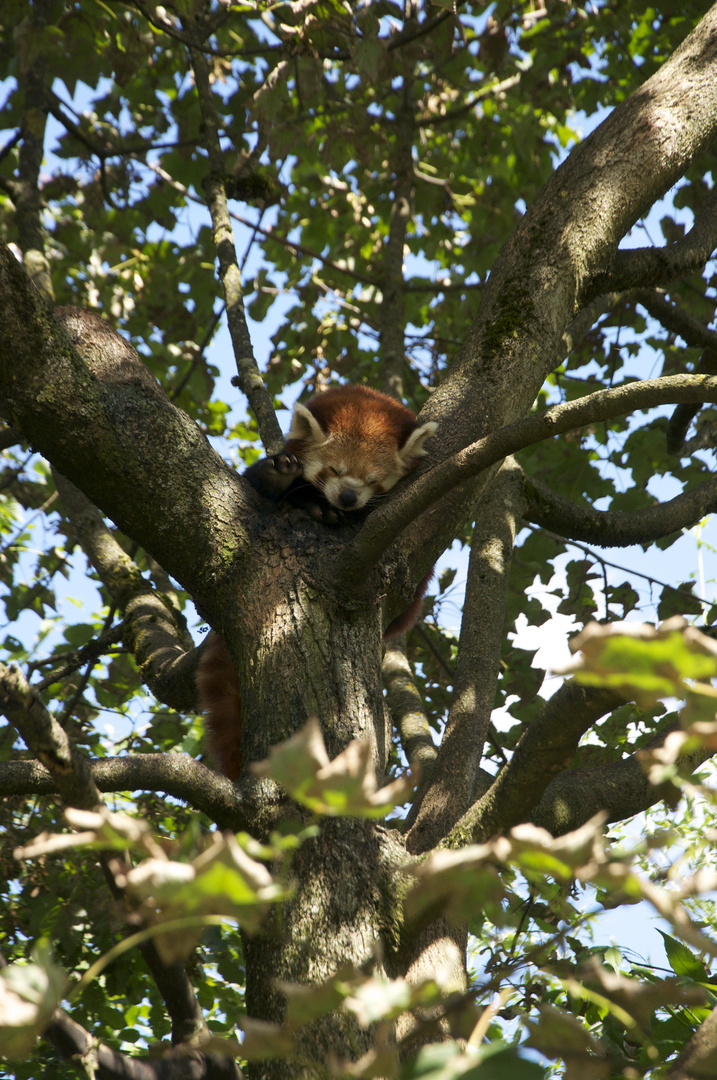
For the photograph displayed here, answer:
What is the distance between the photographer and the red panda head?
12.6ft

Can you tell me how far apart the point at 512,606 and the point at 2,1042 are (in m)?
3.68

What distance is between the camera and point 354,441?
395cm

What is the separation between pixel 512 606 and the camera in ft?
13.9

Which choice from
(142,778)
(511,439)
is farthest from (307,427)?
(142,778)

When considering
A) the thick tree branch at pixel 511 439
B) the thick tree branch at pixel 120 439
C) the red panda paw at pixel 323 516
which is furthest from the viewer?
the red panda paw at pixel 323 516

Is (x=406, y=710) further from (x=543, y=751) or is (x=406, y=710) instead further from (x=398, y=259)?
(x=398, y=259)

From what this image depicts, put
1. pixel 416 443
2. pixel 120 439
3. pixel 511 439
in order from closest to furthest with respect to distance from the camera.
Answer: pixel 511 439
pixel 120 439
pixel 416 443

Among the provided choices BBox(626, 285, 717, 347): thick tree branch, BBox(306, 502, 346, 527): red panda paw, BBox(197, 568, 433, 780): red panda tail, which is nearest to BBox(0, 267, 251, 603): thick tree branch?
BBox(306, 502, 346, 527): red panda paw

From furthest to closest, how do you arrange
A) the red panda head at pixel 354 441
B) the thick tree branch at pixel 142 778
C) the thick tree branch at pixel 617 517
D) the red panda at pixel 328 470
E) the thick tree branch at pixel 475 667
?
the red panda head at pixel 354 441 → the thick tree branch at pixel 617 517 → the red panda at pixel 328 470 → the thick tree branch at pixel 475 667 → the thick tree branch at pixel 142 778

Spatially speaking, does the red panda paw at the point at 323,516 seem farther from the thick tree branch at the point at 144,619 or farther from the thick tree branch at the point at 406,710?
the thick tree branch at the point at 406,710

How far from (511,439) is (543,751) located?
0.71 meters

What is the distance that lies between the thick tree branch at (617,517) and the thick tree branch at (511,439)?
1.42m

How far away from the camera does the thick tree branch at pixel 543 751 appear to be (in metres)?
1.40

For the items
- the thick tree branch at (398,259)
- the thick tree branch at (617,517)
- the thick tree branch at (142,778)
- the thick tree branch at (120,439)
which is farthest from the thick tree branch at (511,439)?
the thick tree branch at (398,259)
